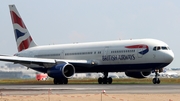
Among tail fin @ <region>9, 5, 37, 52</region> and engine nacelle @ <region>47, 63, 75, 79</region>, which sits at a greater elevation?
tail fin @ <region>9, 5, 37, 52</region>

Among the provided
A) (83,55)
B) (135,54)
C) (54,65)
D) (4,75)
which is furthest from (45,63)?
(4,75)

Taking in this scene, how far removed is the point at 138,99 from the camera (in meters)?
27.0

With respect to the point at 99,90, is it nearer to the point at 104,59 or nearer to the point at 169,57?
the point at 169,57

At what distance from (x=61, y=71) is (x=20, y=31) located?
16.0 metres

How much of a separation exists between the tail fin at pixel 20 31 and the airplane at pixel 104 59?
471cm

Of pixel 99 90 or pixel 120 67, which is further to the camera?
pixel 120 67

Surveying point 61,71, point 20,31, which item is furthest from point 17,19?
point 61,71

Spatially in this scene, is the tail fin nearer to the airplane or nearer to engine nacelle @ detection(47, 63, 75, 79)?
the airplane

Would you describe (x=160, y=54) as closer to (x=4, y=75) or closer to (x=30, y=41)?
(x=30, y=41)

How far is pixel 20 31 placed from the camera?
64.7 meters

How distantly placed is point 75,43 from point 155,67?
41.4ft

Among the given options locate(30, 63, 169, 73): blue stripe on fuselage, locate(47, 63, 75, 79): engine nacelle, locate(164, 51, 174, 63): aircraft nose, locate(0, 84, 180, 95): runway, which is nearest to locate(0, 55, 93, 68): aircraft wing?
locate(30, 63, 169, 73): blue stripe on fuselage

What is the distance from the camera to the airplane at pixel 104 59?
163 ft

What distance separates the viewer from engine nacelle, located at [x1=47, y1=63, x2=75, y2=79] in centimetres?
5061
